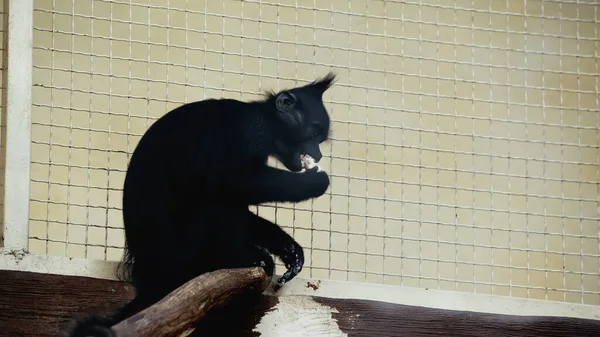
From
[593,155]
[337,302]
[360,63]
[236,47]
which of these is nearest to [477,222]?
[593,155]

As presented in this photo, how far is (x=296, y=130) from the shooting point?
3.96 m

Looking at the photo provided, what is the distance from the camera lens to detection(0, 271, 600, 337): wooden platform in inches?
128

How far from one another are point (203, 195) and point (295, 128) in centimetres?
56

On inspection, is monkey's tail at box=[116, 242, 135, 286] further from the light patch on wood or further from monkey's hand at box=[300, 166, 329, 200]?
monkey's hand at box=[300, 166, 329, 200]

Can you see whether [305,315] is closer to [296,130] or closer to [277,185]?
[277,185]

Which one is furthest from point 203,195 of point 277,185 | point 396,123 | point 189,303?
point 396,123

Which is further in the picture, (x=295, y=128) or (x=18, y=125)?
(x=295, y=128)

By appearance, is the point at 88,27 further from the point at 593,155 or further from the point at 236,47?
the point at 593,155

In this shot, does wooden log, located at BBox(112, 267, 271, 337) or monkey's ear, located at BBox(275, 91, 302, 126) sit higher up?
monkey's ear, located at BBox(275, 91, 302, 126)

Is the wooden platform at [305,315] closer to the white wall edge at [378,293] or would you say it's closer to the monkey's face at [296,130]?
the white wall edge at [378,293]

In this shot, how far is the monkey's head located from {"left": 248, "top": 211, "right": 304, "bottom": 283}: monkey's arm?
26cm

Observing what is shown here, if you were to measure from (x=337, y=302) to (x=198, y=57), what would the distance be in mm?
2107

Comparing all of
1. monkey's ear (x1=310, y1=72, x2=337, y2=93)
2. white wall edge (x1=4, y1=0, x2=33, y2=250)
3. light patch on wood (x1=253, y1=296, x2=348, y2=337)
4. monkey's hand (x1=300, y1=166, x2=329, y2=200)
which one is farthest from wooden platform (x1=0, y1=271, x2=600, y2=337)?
monkey's ear (x1=310, y1=72, x2=337, y2=93)

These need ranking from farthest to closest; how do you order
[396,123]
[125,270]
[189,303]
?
[396,123]
[125,270]
[189,303]
